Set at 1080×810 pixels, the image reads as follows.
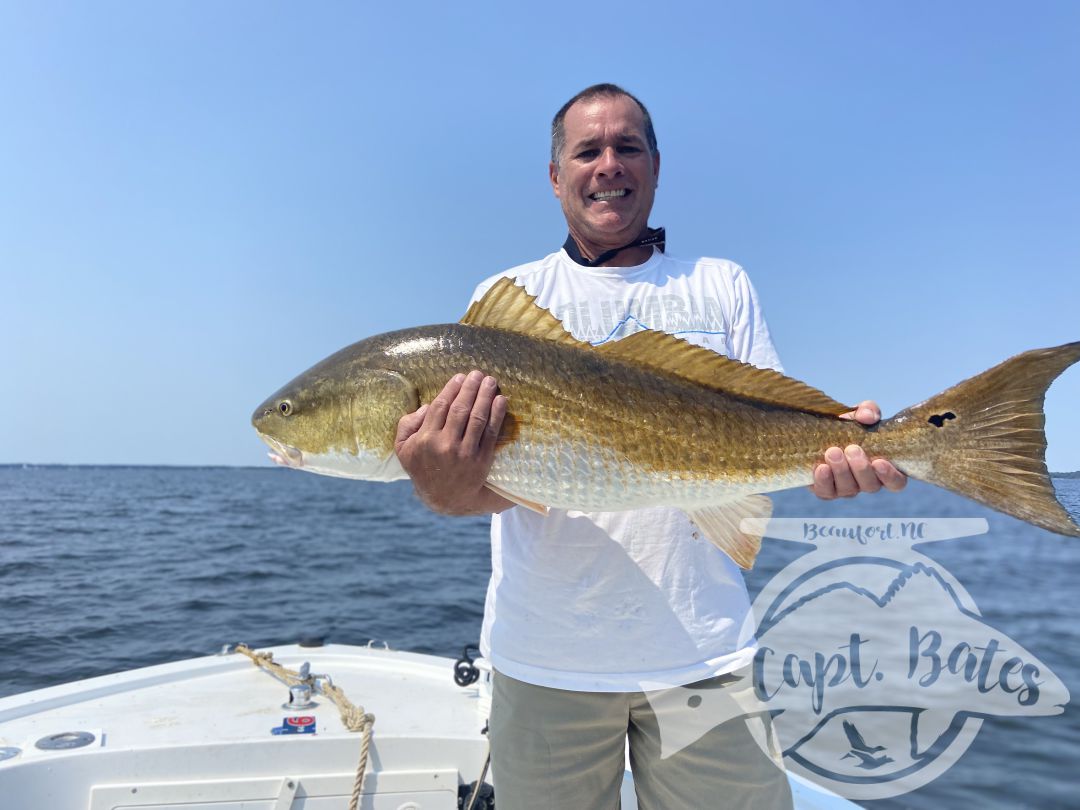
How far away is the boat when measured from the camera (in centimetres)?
442

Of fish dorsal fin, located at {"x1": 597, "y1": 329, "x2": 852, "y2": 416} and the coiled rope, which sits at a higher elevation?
fish dorsal fin, located at {"x1": 597, "y1": 329, "x2": 852, "y2": 416}

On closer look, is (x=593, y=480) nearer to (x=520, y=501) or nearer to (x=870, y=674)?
(x=520, y=501)

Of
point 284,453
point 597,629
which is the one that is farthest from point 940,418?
point 284,453

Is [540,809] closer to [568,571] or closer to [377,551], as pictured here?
[568,571]

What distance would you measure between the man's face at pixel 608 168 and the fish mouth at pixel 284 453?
1.66 metres

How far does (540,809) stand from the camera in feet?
9.34

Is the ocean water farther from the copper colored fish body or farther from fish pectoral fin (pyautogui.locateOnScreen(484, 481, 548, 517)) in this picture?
fish pectoral fin (pyautogui.locateOnScreen(484, 481, 548, 517))

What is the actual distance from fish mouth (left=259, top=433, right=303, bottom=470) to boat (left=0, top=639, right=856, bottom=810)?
2.38 metres

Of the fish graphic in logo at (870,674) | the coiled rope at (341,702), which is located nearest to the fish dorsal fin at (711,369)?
the fish graphic in logo at (870,674)

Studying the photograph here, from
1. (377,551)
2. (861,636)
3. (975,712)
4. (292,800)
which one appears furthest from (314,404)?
(377,551)

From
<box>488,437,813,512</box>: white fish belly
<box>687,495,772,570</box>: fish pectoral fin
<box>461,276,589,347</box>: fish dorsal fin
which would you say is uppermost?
<box>461,276,589,347</box>: fish dorsal fin

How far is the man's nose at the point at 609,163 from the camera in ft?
10.6

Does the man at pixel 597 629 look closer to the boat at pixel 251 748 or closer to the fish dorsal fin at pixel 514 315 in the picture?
the fish dorsal fin at pixel 514 315

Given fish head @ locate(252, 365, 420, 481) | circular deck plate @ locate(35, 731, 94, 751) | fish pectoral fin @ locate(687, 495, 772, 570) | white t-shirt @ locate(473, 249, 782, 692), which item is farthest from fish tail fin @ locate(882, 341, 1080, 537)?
circular deck plate @ locate(35, 731, 94, 751)
